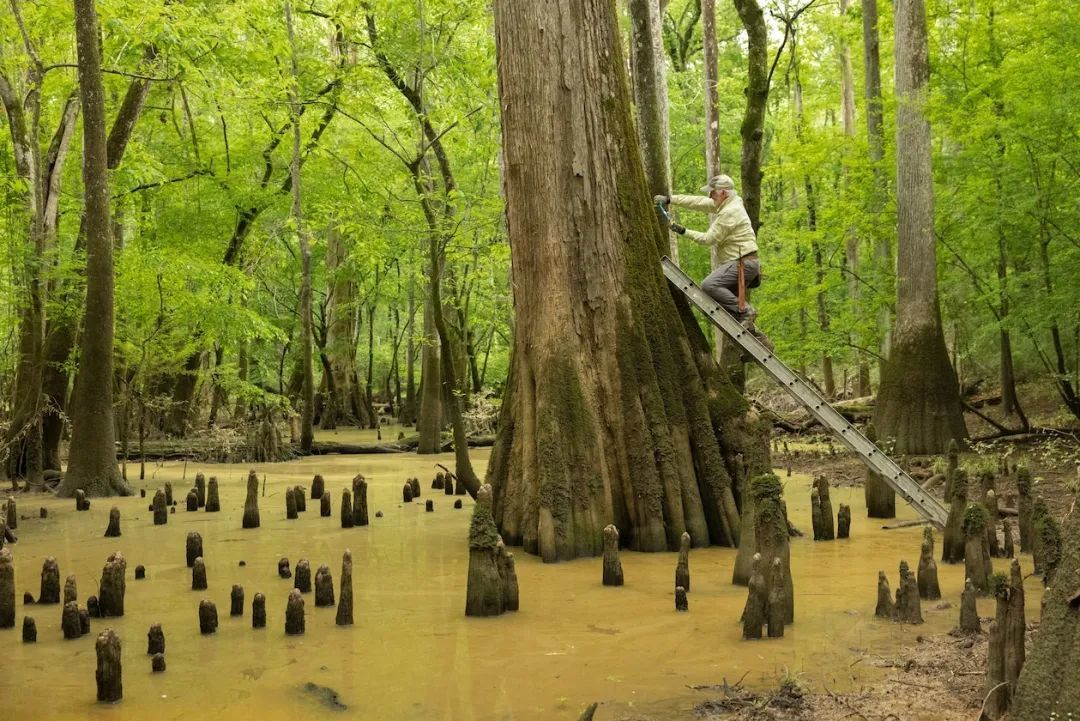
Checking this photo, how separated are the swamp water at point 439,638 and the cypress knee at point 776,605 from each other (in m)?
0.14

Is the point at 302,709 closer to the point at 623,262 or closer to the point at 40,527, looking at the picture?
the point at 623,262

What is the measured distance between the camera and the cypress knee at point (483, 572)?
19.9 feet

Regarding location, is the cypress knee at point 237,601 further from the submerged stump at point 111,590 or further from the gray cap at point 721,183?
the gray cap at point 721,183

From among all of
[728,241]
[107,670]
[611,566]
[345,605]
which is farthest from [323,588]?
[728,241]

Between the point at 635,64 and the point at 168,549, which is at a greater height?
the point at 635,64

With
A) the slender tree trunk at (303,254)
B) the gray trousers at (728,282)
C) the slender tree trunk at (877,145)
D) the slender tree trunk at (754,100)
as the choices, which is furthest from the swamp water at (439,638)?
the slender tree trunk at (303,254)

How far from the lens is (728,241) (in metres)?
9.88

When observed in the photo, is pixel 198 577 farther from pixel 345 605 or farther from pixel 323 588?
pixel 345 605

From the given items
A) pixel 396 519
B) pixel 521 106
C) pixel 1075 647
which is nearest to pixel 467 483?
pixel 396 519

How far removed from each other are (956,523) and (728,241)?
3694 mm

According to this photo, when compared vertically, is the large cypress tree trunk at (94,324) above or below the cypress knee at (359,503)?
above

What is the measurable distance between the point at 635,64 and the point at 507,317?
51.3ft

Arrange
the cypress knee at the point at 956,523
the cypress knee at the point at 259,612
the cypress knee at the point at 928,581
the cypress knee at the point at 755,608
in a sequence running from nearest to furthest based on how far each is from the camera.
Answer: the cypress knee at the point at 755,608 < the cypress knee at the point at 259,612 < the cypress knee at the point at 928,581 < the cypress knee at the point at 956,523

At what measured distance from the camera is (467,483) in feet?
35.2
